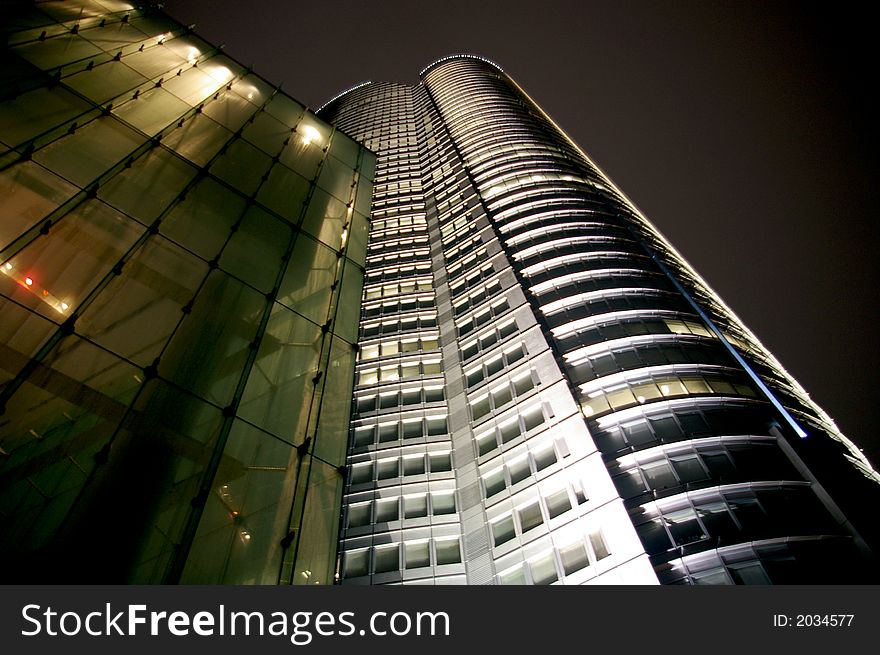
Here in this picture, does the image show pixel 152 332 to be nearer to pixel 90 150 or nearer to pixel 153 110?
pixel 90 150

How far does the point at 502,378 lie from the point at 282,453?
21509 millimetres

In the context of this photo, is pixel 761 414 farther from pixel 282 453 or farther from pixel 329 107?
pixel 329 107

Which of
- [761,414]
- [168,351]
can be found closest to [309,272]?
[168,351]

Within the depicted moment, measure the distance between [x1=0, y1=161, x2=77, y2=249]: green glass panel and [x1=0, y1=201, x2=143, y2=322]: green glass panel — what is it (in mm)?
263

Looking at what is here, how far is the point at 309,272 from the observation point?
11.4 meters

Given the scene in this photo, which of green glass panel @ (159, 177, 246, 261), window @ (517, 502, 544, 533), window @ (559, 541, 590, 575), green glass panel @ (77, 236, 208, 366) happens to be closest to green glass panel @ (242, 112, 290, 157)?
green glass panel @ (159, 177, 246, 261)

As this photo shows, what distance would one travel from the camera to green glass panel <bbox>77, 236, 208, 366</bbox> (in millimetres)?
7379

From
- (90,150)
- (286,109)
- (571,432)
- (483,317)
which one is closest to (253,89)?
(286,109)

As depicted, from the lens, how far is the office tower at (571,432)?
19.6 m

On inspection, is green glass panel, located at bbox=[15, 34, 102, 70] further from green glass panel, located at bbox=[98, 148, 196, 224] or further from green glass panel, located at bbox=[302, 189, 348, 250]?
green glass panel, located at bbox=[302, 189, 348, 250]

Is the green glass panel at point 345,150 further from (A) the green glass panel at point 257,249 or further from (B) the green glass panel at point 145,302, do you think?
(B) the green glass panel at point 145,302

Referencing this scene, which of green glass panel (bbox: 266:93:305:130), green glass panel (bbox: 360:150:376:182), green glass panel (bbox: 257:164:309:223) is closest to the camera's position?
green glass panel (bbox: 257:164:309:223)

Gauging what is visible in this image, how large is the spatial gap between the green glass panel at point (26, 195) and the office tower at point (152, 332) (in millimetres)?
29

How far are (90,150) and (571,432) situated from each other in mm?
20468
